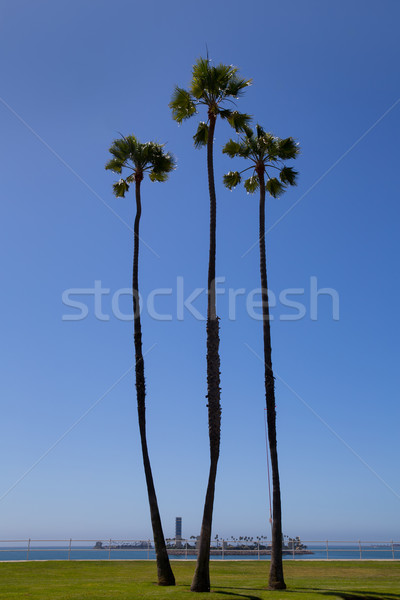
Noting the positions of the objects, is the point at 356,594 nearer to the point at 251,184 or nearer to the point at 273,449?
the point at 273,449

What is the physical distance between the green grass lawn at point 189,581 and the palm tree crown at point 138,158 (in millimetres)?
18017

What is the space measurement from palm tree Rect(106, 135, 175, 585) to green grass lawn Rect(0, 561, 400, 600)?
2.14 meters

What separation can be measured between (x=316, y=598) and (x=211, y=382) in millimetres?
7802

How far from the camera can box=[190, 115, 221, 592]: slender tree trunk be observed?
18.8 metres

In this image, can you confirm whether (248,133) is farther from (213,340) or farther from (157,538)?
(157,538)

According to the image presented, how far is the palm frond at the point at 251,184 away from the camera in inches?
1173

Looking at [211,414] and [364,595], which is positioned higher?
[211,414]

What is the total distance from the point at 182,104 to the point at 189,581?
20468mm

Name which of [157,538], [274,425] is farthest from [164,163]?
[157,538]

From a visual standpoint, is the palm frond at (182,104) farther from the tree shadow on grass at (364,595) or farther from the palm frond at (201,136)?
the tree shadow on grass at (364,595)

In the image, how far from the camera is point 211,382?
20859mm

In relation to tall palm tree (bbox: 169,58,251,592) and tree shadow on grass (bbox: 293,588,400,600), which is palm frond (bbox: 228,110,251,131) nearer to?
tall palm tree (bbox: 169,58,251,592)

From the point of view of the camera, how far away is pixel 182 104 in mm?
25219

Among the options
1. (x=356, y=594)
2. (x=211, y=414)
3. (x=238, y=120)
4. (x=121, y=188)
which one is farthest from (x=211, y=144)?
(x=356, y=594)
